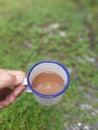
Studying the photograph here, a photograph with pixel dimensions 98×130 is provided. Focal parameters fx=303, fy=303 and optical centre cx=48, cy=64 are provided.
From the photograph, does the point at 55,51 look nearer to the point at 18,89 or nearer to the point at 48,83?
the point at 48,83

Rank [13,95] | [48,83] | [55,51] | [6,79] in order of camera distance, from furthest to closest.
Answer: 1. [55,51]
2. [48,83]
3. [13,95]
4. [6,79]

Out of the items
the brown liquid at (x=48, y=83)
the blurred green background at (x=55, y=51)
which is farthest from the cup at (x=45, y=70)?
the blurred green background at (x=55, y=51)

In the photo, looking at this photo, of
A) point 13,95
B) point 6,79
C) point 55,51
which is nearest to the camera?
point 6,79

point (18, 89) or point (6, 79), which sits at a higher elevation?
point (6, 79)

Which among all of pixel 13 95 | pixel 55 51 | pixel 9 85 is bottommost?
pixel 55 51

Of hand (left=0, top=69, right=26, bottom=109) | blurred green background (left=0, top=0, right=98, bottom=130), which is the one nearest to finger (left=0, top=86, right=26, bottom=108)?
hand (left=0, top=69, right=26, bottom=109)

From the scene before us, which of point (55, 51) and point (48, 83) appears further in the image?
point (55, 51)

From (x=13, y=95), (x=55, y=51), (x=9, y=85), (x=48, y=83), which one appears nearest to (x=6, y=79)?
(x=9, y=85)

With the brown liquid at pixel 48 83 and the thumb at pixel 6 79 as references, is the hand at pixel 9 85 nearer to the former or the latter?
the thumb at pixel 6 79
